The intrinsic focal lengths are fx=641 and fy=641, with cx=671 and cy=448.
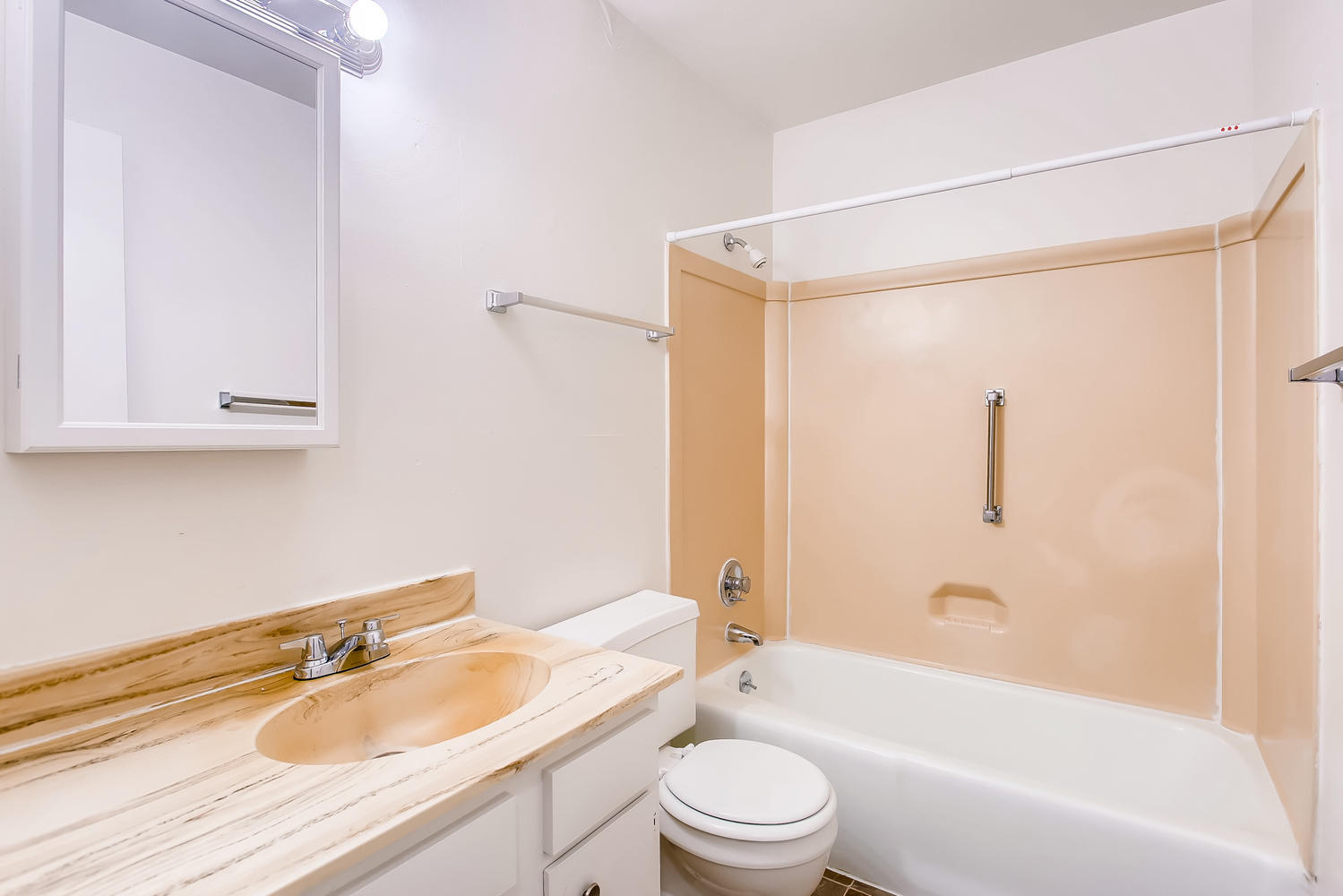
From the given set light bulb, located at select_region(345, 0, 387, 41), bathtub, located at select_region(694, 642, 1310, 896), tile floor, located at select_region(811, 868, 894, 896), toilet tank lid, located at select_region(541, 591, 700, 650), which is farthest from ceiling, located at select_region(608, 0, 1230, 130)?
tile floor, located at select_region(811, 868, 894, 896)

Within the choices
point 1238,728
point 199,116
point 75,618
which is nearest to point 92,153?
point 199,116

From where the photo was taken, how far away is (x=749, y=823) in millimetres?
1367

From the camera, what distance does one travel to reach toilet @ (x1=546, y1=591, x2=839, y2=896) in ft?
4.46

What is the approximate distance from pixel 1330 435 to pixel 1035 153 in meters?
1.33

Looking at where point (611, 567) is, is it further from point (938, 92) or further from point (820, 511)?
point (938, 92)

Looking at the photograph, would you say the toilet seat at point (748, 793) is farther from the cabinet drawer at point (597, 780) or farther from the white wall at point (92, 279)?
the white wall at point (92, 279)

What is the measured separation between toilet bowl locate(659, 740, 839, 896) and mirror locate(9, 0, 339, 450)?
1096 mm

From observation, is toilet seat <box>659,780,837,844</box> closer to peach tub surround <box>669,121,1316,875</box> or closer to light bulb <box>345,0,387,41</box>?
peach tub surround <box>669,121,1316,875</box>

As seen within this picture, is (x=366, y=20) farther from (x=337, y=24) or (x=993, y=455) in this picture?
(x=993, y=455)

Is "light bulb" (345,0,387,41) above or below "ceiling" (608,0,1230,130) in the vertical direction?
below

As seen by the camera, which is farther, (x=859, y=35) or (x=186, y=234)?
(x=859, y=35)

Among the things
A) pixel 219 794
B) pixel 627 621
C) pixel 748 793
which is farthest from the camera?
pixel 627 621

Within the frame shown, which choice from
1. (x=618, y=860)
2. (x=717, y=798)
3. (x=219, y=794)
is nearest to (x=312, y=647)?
(x=219, y=794)

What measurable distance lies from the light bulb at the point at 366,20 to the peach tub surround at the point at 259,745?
101 centimetres
